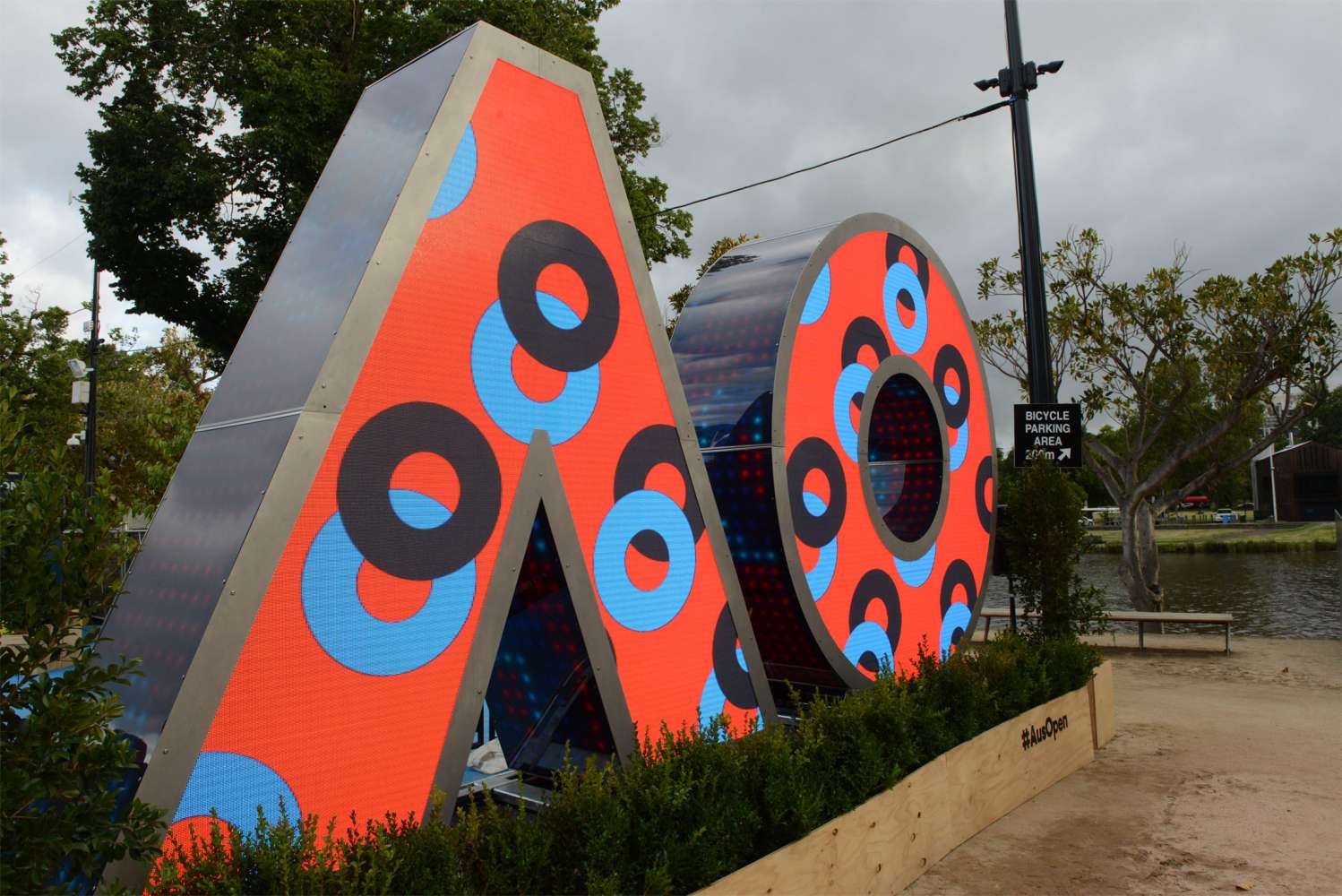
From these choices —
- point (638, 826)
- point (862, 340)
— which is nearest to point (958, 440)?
point (862, 340)

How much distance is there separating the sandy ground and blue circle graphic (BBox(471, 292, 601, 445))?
3719 mm

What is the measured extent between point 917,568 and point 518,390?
189 inches

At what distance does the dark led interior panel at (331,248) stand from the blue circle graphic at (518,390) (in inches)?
28.4

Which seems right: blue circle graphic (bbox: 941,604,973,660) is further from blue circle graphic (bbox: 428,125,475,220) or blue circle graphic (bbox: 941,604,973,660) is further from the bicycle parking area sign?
blue circle graphic (bbox: 428,125,475,220)

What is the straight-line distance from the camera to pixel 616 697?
537cm

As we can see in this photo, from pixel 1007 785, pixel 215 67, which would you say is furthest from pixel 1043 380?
pixel 215 67

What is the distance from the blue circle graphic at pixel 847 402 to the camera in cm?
789

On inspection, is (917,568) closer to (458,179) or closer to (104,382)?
(458,179)

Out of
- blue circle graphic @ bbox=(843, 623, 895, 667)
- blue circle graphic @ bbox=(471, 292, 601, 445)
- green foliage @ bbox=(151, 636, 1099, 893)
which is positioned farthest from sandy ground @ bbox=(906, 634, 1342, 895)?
blue circle graphic @ bbox=(471, 292, 601, 445)

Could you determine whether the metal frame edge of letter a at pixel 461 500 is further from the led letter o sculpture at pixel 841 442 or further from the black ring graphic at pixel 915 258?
the black ring graphic at pixel 915 258

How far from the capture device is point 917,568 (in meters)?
8.62

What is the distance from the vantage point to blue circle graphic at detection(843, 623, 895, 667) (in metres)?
7.64

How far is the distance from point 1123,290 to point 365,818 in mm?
21602

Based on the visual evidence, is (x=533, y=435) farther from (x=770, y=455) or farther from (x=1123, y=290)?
(x=1123, y=290)
